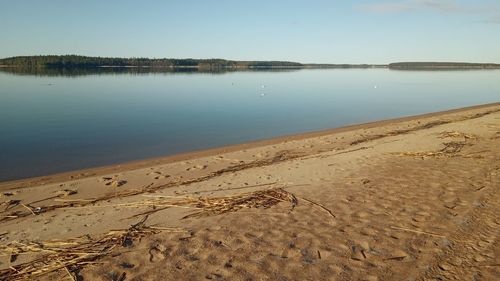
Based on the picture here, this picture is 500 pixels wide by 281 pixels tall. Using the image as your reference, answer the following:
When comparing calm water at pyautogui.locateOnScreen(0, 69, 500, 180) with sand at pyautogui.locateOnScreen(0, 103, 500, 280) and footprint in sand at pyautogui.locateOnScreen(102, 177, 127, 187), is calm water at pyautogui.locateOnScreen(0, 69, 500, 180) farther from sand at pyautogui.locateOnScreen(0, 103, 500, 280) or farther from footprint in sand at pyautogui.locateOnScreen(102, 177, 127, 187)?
sand at pyautogui.locateOnScreen(0, 103, 500, 280)

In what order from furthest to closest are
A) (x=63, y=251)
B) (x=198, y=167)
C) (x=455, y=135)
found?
(x=455, y=135), (x=198, y=167), (x=63, y=251)

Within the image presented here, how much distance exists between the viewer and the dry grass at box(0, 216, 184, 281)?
4.92 metres

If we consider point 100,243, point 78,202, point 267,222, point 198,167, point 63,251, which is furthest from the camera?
point 198,167

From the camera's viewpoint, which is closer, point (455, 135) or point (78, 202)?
point (78, 202)

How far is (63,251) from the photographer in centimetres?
545

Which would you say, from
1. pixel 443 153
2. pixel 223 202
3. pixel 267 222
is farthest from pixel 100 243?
pixel 443 153

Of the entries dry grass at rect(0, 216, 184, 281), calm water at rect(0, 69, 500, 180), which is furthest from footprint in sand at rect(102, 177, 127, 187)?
dry grass at rect(0, 216, 184, 281)

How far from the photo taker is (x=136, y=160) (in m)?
14.7

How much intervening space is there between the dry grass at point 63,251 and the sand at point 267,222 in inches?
0.9

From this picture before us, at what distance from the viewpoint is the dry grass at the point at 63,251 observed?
4918mm

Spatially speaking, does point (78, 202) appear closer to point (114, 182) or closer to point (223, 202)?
point (114, 182)

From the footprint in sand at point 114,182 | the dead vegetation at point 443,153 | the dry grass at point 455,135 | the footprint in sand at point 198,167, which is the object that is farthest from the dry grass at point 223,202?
the dry grass at point 455,135

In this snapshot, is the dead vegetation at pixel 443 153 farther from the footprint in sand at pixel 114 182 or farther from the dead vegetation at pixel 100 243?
the footprint in sand at pixel 114 182

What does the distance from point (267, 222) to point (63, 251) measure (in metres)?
3.26
